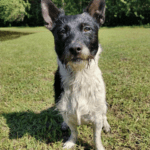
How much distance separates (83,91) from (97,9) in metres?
1.30

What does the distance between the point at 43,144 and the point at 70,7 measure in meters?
31.8

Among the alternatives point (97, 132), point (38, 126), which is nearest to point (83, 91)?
point (97, 132)

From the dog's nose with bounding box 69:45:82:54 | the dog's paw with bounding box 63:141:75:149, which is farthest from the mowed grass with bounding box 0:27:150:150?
the dog's nose with bounding box 69:45:82:54

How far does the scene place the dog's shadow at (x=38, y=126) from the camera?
251cm

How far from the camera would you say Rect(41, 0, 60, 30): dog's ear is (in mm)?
1996

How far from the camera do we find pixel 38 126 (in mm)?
2754

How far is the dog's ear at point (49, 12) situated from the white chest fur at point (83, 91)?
83cm

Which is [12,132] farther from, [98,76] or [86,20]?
[86,20]

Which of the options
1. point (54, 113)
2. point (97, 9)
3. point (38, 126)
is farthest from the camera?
point (54, 113)

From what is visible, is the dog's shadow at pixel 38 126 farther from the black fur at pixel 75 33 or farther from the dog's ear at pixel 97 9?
the dog's ear at pixel 97 9

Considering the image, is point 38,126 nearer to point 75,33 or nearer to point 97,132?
point 97,132

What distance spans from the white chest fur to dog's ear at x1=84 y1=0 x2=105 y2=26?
743mm

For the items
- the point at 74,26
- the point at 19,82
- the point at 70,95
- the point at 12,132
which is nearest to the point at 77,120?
the point at 70,95

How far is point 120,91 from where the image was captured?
3.65 metres
